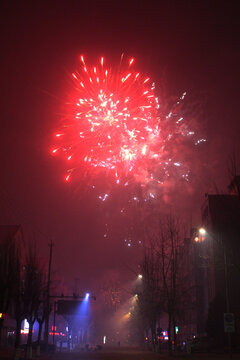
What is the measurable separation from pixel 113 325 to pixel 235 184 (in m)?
135

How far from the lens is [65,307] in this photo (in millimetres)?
77938

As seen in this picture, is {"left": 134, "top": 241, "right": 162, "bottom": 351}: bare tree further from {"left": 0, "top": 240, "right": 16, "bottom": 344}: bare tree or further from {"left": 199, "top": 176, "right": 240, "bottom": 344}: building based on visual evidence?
{"left": 0, "top": 240, "right": 16, "bottom": 344}: bare tree

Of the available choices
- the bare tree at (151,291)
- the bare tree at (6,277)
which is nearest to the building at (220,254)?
the bare tree at (151,291)

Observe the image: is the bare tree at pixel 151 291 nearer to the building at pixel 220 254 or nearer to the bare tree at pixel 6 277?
the building at pixel 220 254

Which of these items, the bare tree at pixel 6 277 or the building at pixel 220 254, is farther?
the building at pixel 220 254

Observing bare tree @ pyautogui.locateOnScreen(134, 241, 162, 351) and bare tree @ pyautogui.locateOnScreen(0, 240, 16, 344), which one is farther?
bare tree @ pyautogui.locateOnScreen(134, 241, 162, 351)

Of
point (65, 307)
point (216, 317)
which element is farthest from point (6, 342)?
point (216, 317)

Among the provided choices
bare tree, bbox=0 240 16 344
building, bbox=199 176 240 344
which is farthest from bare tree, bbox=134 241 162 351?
bare tree, bbox=0 240 16 344

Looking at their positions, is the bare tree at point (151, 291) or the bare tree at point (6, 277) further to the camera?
the bare tree at point (151, 291)

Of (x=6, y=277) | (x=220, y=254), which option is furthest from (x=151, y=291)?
(x=6, y=277)

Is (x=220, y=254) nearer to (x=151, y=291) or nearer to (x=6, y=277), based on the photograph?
(x=151, y=291)

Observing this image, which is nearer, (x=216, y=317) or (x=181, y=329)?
(x=216, y=317)

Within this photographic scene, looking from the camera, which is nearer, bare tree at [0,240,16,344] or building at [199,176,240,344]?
bare tree at [0,240,16,344]

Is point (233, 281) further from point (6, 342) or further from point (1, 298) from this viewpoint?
point (1, 298)
